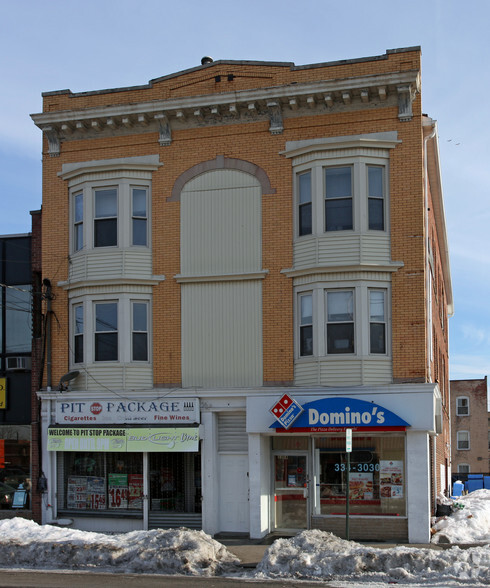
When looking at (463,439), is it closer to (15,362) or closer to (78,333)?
(78,333)

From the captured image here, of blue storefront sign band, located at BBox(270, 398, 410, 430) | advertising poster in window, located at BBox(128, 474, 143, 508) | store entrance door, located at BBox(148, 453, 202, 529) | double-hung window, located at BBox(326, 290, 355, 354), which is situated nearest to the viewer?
blue storefront sign band, located at BBox(270, 398, 410, 430)

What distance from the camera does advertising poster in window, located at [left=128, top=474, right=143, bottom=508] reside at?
2012cm

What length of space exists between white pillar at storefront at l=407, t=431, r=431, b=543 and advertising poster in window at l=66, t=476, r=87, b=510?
8.53m

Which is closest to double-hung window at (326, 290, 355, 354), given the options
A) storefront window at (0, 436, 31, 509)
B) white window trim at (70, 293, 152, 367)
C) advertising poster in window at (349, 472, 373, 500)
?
advertising poster in window at (349, 472, 373, 500)

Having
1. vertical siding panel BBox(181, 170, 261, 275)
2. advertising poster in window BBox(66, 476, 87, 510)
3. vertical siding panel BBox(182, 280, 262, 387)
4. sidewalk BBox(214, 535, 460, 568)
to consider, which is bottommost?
sidewalk BBox(214, 535, 460, 568)

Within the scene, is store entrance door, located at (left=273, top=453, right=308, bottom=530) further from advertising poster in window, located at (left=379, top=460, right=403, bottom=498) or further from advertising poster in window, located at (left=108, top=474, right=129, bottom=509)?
advertising poster in window, located at (left=108, top=474, right=129, bottom=509)

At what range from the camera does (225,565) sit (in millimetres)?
15266

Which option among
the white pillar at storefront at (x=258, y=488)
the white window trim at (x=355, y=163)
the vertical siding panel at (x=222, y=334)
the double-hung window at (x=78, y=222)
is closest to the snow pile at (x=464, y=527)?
the white pillar at storefront at (x=258, y=488)

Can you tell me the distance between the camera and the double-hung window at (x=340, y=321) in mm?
18828

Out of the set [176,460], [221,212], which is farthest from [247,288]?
[176,460]

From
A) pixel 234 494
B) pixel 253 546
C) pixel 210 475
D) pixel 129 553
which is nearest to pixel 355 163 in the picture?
pixel 210 475

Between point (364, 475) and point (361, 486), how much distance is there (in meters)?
0.27

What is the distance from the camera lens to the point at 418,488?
17.9 metres

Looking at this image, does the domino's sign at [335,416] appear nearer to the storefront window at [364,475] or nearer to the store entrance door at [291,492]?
the storefront window at [364,475]
